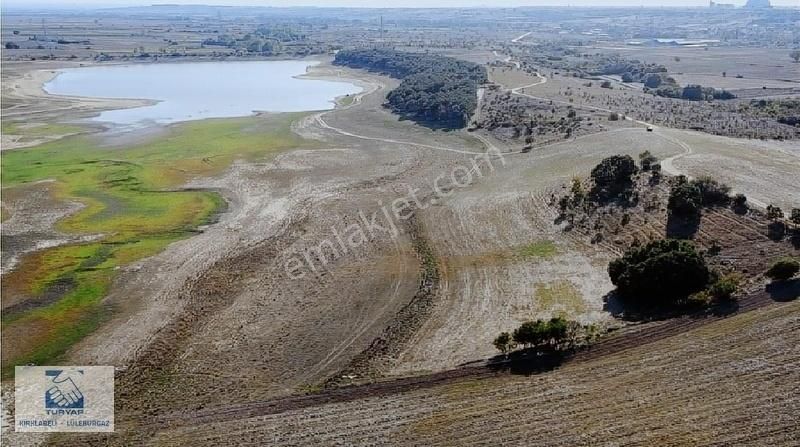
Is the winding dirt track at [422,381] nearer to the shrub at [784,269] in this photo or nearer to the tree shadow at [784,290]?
the tree shadow at [784,290]

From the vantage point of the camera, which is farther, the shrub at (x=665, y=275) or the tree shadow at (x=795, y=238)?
the tree shadow at (x=795, y=238)

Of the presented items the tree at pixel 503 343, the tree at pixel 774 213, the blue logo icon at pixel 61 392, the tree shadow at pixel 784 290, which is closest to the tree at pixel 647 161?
the tree at pixel 774 213


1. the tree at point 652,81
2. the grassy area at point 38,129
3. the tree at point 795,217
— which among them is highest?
the tree at point 652,81

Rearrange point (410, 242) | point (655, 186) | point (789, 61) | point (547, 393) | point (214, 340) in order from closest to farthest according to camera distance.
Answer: point (547, 393)
point (214, 340)
point (410, 242)
point (655, 186)
point (789, 61)

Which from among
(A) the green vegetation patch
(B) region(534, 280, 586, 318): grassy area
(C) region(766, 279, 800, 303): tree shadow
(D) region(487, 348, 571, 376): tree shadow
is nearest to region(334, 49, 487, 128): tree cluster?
(A) the green vegetation patch

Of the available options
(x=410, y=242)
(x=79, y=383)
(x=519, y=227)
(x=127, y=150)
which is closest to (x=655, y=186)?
(x=519, y=227)

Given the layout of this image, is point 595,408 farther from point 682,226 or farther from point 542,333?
point 682,226

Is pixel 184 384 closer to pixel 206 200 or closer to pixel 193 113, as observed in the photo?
pixel 206 200
